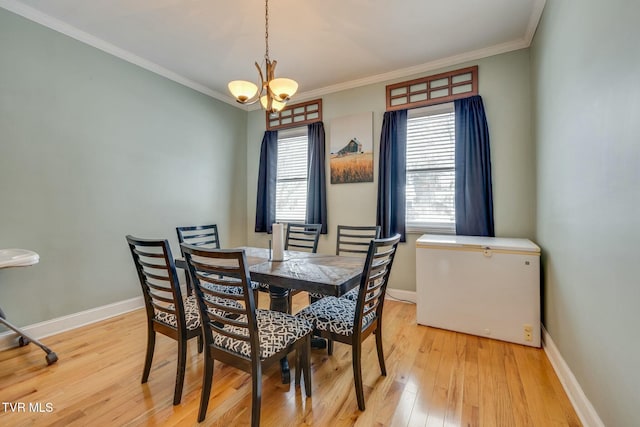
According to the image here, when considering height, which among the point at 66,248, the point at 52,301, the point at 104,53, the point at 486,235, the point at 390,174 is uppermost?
the point at 104,53

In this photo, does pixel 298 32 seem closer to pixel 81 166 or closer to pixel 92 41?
pixel 92 41

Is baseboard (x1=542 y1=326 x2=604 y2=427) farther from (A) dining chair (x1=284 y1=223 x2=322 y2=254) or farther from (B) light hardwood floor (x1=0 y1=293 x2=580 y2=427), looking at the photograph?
(A) dining chair (x1=284 y1=223 x2=322 y2=254)

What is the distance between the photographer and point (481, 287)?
240 cm

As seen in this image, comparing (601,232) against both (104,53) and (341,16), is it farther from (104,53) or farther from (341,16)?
(104,53)

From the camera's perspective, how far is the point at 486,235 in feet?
9.42

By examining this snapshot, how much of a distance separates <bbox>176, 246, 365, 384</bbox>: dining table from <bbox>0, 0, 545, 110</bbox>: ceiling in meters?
2.02

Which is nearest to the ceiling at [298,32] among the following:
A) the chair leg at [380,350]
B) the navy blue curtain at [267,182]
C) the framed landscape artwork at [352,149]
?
the framed landscape artwork at [352,149]

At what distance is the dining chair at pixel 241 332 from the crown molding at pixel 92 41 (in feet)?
8.87

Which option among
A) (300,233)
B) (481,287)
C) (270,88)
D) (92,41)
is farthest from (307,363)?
(92,41)

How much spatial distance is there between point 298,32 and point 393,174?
177cm

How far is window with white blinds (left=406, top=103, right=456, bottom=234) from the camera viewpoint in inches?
123

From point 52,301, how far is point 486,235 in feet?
13.5

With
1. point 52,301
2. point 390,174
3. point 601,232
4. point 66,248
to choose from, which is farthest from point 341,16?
point 52,301

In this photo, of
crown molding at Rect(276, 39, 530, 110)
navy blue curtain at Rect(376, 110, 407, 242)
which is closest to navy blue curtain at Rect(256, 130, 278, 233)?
crown molding at Rect(276, 39, 530, 110)
